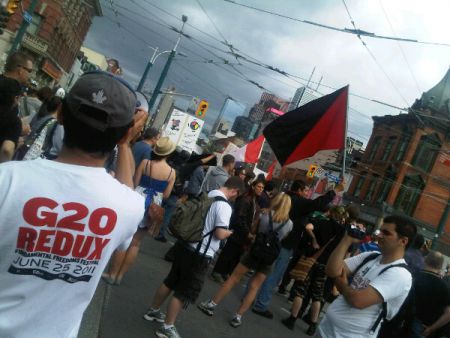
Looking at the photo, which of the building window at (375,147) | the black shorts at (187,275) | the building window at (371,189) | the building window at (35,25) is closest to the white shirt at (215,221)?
the black shorts at (187,275)

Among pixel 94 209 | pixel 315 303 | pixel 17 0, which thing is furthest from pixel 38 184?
pixel 17 0

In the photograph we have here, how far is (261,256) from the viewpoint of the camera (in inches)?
264

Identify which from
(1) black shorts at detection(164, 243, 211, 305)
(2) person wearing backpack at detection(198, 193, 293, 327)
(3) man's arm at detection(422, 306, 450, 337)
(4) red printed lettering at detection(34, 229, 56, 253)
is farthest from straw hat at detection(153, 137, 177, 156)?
(4) red printed lettering at detection(34, 229, 56, 253)

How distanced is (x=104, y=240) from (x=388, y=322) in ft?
8.99

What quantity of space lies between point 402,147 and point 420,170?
2.53m

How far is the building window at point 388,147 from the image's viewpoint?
4175 cm

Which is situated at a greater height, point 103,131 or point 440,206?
point 440,206

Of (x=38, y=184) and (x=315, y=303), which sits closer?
(x=38, y=184)

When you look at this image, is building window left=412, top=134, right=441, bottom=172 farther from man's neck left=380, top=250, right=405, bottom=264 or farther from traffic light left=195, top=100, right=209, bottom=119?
man's neck left=380, top=250, right=405, bottom=264

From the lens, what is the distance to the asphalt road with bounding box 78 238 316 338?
492 cm

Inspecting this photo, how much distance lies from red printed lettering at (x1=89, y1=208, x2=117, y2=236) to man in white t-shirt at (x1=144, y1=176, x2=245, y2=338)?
3.32m

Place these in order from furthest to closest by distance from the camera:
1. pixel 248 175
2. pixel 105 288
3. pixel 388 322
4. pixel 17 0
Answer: pixel 17 0 < pixel 248 175 < pixel 105 288 < pixel 388 322

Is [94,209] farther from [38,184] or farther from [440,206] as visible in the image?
[440,206]

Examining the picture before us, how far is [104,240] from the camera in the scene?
5.90 feet
